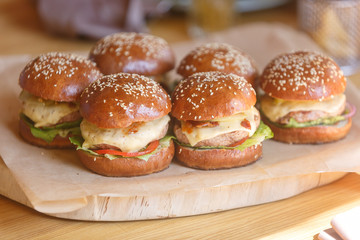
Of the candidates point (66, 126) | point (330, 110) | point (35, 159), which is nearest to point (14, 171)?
point (35, 159)

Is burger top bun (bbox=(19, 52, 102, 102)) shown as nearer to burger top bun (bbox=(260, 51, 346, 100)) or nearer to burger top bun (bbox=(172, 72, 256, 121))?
burger top bun (bbox=(172, 72, 256, 121))

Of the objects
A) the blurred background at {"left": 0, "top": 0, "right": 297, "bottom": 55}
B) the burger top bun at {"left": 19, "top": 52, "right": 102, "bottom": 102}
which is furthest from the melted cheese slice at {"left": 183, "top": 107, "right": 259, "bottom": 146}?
the blurred background at {"left": 0, "top": 0, "right": 297, "bottom": 55}

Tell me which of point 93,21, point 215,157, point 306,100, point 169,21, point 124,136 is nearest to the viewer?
point 124,136

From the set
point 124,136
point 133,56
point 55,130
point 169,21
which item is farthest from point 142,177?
point 169,21

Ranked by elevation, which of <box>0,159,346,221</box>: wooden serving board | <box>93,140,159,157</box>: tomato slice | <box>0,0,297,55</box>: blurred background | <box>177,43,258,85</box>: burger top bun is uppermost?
<box>177,43,258,85</box>: burger top bun

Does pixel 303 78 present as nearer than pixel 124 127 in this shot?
No

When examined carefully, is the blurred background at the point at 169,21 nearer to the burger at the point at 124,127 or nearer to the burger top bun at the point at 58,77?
the burger top bun at the point at 58,77

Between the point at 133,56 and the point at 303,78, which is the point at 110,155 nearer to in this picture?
the point at 133,56
